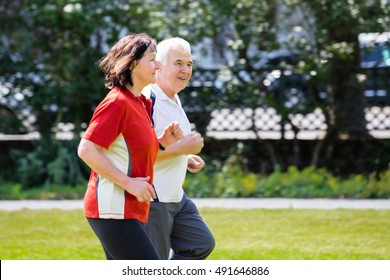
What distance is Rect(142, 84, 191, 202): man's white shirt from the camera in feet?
16.8

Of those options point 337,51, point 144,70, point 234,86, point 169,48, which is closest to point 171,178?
point 169,48

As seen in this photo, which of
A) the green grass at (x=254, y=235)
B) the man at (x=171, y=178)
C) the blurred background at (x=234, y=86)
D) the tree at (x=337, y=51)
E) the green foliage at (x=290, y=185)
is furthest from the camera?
the blurred background at (x=234, y=86)

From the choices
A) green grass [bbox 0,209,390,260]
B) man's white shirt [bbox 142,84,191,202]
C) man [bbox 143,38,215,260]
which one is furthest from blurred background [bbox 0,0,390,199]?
man's white shirt [bbox 142,84,191,202]

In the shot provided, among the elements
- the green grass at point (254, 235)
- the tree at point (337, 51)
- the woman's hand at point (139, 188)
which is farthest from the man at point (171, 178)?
the tree at point (337, 51)

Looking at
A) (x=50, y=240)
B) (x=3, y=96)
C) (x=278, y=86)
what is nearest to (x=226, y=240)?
(x=50, y=240)

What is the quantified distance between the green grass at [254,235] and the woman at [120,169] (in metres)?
2.67

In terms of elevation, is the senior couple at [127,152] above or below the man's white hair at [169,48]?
below

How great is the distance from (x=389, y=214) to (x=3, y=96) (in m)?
5.61

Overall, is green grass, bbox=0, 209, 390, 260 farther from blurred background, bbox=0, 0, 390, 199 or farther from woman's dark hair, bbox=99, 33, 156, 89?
woman's dark hair, bbox=99, 33, 156, 89

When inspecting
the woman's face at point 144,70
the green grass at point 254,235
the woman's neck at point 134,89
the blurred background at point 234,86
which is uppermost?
the woman's face at point 144,70

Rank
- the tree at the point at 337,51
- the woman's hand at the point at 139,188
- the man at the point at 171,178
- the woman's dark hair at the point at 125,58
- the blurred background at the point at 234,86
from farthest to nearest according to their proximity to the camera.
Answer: the blurred background at the point at 234,86, the tree at the point at 337,51, the man at the point at 171,178, the woman's dark hair at the point at 125,58, the woman's hand at the point at 139,188

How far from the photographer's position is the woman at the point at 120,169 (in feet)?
13.8

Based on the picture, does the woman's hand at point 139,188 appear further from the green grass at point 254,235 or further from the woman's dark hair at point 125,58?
the green grass at point 254,235
